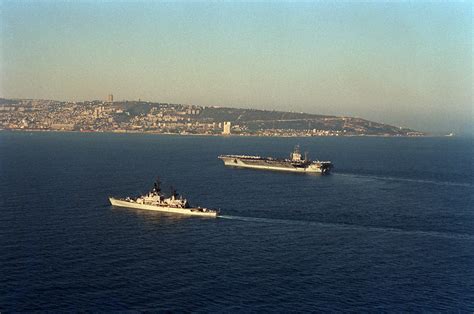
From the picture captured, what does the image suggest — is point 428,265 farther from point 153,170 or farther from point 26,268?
point 153,170

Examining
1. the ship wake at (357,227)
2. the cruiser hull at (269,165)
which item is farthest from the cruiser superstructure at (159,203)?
the cruiser hull at (269,165)

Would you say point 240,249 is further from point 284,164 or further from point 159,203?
point 284,164

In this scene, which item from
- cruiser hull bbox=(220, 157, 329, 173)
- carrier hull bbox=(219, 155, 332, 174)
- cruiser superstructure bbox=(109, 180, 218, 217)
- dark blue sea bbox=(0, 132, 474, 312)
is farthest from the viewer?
cruiser hull bbox=(220, 157, 329, 173)

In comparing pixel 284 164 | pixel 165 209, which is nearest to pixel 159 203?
pixel 165 209

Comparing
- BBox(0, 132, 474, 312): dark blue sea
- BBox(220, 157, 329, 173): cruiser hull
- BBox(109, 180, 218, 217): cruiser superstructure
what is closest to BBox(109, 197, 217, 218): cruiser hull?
BBox(109, 180, 218, 217): cruiser superstructure

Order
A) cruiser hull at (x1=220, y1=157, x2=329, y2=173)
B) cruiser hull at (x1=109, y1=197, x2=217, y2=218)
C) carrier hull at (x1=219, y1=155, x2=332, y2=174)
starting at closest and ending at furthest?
cruiser hull at (x1=109, y1=197, x2=217, y2=218)
carrier hull at (x1=219, y1=155, x2=332, y2=174)
cruiser hull at (x1=220, y1=157, x2=329, y2=173)

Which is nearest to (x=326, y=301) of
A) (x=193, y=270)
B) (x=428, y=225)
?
(x=193, y=270)

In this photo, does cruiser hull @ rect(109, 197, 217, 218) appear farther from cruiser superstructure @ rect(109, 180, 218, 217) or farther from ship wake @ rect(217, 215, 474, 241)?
ship wake @ rect(217, 215, 474, 241)
